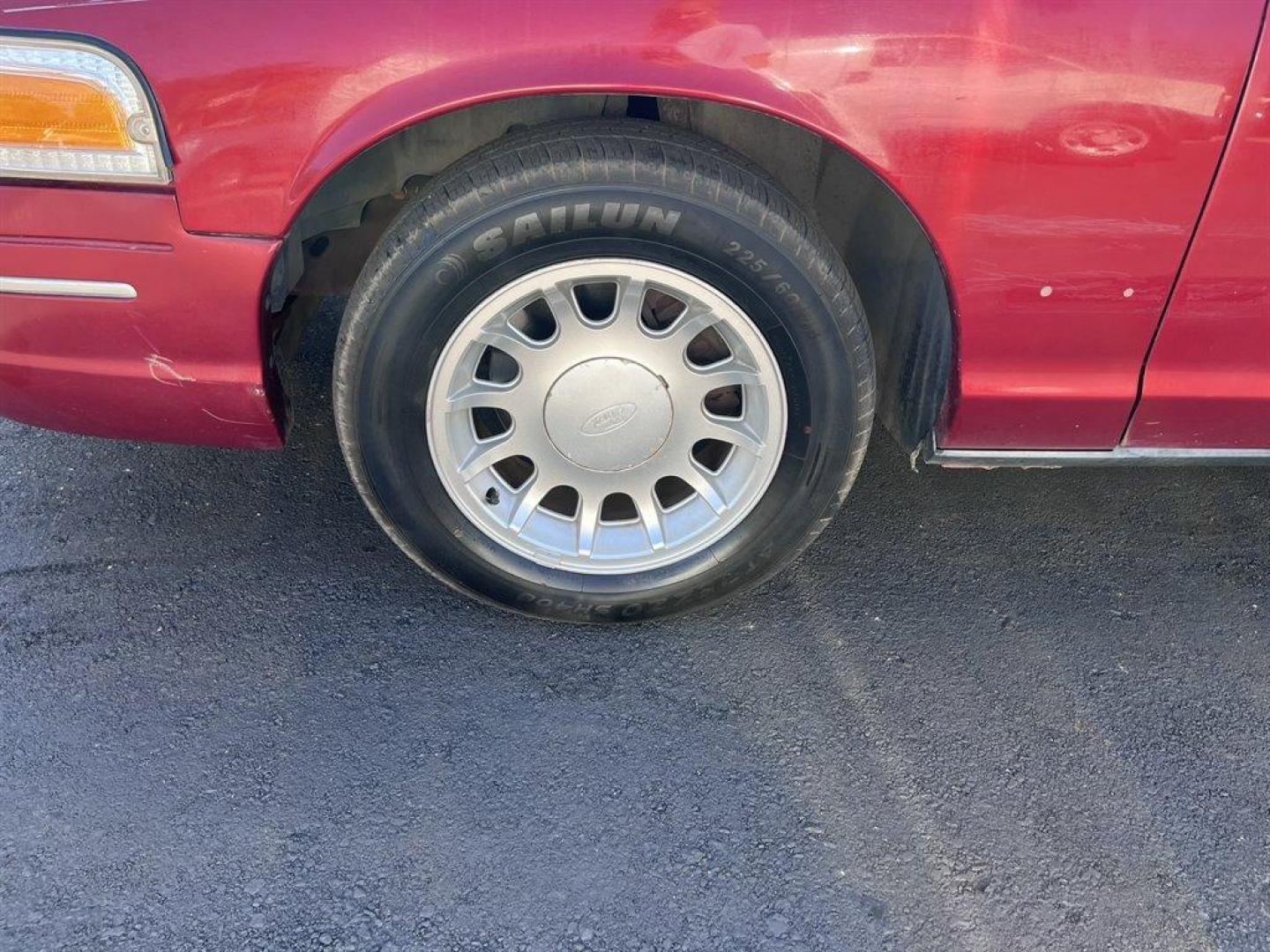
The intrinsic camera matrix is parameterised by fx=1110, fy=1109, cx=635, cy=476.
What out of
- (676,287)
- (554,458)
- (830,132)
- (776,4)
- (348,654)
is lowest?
(348,654)

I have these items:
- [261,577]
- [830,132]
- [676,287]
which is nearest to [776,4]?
[830,132]

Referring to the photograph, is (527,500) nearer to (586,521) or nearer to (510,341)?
(586,521)

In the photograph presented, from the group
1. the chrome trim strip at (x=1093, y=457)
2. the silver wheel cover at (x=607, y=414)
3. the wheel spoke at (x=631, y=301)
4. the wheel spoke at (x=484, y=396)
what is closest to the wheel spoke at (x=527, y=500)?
the silver wheel cover at (x=607, y=414)

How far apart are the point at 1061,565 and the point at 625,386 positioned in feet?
3.84

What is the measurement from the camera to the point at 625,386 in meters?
2.20

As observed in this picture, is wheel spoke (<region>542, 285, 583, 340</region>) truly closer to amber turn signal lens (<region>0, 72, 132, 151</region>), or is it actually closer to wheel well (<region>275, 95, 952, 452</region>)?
wheel well (<region>275, 95, 952, 452</region>)

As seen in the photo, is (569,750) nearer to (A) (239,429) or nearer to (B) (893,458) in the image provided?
(A) (239,429)

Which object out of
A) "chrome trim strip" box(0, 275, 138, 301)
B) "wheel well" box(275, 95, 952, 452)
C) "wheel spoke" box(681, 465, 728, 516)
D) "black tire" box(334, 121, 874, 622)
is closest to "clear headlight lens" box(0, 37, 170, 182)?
"chrome trim strip" box(0, 275, 138, 301)

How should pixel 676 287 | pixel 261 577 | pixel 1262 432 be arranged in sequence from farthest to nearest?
pixel 261 577, pixel 1262 432, pixel 676 287

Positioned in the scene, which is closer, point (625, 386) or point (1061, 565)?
point (625, 386)

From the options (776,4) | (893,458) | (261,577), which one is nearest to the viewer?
(776,4)

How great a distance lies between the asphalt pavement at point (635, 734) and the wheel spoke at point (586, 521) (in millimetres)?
194

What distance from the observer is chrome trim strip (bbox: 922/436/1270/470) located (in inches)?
88.1

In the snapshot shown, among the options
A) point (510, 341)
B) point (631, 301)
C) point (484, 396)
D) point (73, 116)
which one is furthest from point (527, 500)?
point (73, 116)
